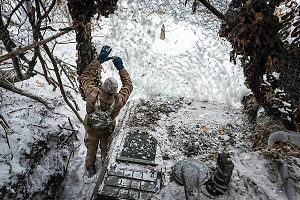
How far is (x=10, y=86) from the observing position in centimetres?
392

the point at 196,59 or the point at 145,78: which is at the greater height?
the point at 196,59

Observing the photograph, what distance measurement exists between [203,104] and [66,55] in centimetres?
347

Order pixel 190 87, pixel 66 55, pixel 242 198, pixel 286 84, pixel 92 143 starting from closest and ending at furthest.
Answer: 1. pixel 242 198
2. pixel 286 84
3. pixel 92 143
4. pixel 190 87
5. pixel 66 55

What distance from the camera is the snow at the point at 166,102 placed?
3455mm

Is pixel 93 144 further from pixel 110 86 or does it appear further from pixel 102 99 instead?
pixel 110 86

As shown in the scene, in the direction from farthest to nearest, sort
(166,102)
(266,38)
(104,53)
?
(166,102) < (104,53) < (266,38)

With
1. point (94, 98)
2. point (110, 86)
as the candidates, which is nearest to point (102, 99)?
point (94, 98)

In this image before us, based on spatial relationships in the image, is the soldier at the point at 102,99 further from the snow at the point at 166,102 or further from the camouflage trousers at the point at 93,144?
the snow at the point at 166,102

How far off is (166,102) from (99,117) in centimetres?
180

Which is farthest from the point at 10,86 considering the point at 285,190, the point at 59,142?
the point at 285,190

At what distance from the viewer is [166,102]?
4.88 meters

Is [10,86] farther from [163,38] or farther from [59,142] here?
[163,38]

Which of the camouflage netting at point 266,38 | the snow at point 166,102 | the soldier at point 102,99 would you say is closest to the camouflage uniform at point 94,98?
the soldier at point 102,99

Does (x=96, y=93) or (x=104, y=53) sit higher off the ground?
(x=104, y=53)
